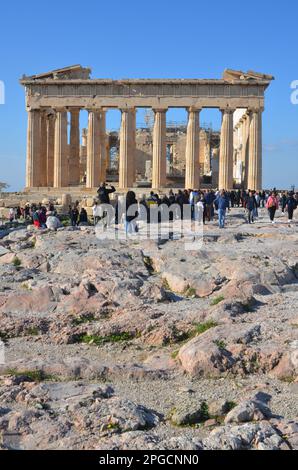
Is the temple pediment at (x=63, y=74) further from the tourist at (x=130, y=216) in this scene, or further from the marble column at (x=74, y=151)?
the tourist at (x=130, y=216)

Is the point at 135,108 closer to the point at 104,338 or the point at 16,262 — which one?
the point at 16,262

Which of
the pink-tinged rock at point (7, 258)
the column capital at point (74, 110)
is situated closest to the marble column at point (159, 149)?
the column capital at point (74, 110)

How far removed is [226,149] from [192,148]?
8.31 feet

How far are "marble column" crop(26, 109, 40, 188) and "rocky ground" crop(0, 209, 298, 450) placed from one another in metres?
31.3

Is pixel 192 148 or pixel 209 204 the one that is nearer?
pixel 209 204

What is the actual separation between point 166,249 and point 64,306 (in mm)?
5554

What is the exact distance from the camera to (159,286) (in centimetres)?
1391

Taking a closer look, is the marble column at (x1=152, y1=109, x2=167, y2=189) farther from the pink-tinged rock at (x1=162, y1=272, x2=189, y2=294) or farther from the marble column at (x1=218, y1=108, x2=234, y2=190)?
the pink-tinged rock at (x1=162, y1=272, x2=189, y2=294)

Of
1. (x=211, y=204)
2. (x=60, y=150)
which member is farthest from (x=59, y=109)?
(x=211, y=204)

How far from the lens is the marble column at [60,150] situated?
47531 millimetres

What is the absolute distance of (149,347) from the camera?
11.0m

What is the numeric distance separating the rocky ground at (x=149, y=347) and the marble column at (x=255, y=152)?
2937 cm

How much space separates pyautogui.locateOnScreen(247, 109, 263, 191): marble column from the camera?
46.5m
